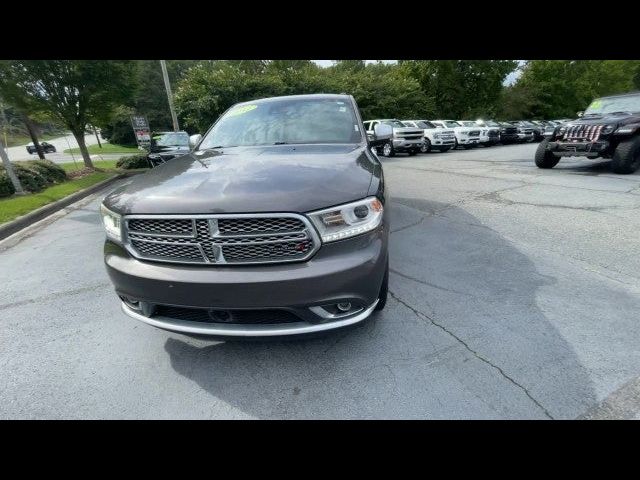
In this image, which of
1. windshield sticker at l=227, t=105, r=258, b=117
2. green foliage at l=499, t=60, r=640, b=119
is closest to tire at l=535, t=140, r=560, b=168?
windshield sticker at l=227, t=105, r=258, b=117

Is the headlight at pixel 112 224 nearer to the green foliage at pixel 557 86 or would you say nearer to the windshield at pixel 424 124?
the windshield at pixel 424 124

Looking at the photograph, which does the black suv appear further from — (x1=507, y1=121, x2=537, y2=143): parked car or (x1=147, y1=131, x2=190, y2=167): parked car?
(x1=507, y1=121, x2=537, y2=143): parked car

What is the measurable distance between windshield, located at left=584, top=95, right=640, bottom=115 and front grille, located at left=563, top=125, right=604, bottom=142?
3.91 ft

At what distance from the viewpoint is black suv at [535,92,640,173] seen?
8.19m

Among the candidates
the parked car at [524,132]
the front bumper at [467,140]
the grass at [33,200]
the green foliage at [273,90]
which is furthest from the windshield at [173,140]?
the parked car at [524,132]

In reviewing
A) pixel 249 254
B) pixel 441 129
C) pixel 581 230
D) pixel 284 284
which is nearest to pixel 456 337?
pixel 284 284

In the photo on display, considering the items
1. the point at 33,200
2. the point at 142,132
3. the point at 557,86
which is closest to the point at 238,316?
the point at 33,200

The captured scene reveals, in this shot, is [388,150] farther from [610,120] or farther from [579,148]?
[610,120]

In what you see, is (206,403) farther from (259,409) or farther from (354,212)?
(354,212)

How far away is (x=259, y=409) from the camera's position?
1.95 metres

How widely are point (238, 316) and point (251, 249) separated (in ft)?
1.36

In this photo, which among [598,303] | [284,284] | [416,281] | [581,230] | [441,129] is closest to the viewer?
[284,284]

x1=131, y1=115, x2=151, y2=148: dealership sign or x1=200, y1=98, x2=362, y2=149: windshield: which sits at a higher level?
x1=200, y1=98, x2=362, y2=149: windshield

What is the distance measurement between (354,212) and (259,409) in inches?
51.5
